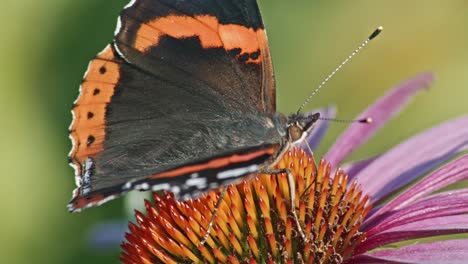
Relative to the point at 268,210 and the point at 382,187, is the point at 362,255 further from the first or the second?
the point at 382,187

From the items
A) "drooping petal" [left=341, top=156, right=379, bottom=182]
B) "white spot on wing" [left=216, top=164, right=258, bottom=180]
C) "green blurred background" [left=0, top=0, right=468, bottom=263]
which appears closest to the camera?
Answer: "white spot on wing" [left=216, top=164, right=258, bottom=180]

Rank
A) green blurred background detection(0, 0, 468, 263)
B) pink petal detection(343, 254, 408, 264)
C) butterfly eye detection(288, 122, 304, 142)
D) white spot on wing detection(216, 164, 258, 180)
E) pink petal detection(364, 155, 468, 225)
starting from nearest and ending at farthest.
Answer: white spot on wing detection(216, 164, 258, 180)
pink petal detection(343, 254, 408, 264)
butterfly eye detection(288, 122, 304, 142)
pink petal detection(364, 155, 468, 225)
green blurred background detection(0, 0, 468, 263)

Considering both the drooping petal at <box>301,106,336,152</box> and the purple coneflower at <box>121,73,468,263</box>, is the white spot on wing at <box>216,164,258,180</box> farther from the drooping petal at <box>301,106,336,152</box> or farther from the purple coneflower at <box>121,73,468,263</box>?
the drooping petal at <box>301,106,336,152</box>

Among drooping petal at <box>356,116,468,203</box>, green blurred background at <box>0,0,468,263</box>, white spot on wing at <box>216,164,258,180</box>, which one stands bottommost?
white spot on wing at <box>216,164,258,180</box>

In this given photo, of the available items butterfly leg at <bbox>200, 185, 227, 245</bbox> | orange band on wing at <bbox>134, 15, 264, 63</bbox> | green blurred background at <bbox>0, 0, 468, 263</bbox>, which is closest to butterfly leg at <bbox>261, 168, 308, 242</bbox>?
butterfly leg at <bbox>200, 185, 227, 245</bbox>

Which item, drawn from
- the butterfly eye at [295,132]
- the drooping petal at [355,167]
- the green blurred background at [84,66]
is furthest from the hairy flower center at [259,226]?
the green blurred background at [84,66]

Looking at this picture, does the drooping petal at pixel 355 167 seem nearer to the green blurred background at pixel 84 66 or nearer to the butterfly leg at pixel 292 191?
the butterfly leg at pixel 292 191

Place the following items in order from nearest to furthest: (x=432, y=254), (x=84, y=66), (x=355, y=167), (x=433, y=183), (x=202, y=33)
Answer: (x=432, y=254) < (x=433, y=183) < (x=202, y=33) < (x=355, y=167) < (x=84, y=66)

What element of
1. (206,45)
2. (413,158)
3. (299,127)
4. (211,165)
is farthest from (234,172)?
(413,158)

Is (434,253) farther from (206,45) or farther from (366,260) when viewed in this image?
(206,45)
